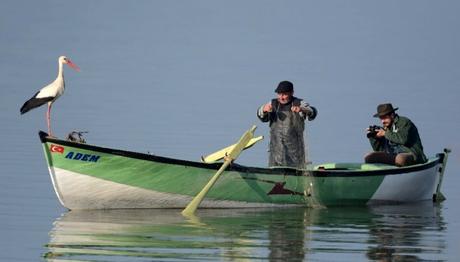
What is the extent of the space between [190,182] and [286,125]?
1.77 m

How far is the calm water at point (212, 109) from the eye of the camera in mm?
22047

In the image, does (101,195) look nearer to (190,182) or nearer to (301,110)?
(190,182)

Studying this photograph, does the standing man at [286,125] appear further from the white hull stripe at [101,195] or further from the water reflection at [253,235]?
the white hull stripe at [101,195]

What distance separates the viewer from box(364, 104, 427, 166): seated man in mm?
26344

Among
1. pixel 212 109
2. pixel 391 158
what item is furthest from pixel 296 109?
pixel 212 109

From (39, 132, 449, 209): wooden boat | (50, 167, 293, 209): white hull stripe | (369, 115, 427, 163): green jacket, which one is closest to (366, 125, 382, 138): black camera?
(369, 115, 427, 163): green jacket

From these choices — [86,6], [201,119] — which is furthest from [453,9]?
[201,119]

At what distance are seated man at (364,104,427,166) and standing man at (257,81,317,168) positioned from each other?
4.55 feet

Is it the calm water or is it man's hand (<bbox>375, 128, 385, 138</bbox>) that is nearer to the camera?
the calm water

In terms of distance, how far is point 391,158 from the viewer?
2688 centimetres

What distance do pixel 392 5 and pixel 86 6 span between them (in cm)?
Result: 2708

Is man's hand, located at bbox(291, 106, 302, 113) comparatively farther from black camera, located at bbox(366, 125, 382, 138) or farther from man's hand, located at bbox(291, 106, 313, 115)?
black camera, located at bbox(366, 125, 382, 138)

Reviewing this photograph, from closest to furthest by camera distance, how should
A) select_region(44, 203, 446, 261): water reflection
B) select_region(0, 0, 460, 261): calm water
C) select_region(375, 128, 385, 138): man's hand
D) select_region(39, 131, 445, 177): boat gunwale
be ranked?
select_region(44, 203, 446, 261): water reflection < select_region(0, 0, 460, 261): calm water < select_region(39, 131, 445, 177): boat gunwale < select_region(375, 128, 385, 138): man's hand

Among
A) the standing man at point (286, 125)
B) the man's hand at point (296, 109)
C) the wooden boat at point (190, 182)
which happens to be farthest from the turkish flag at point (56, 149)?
the man's hand at point (296, 109)
